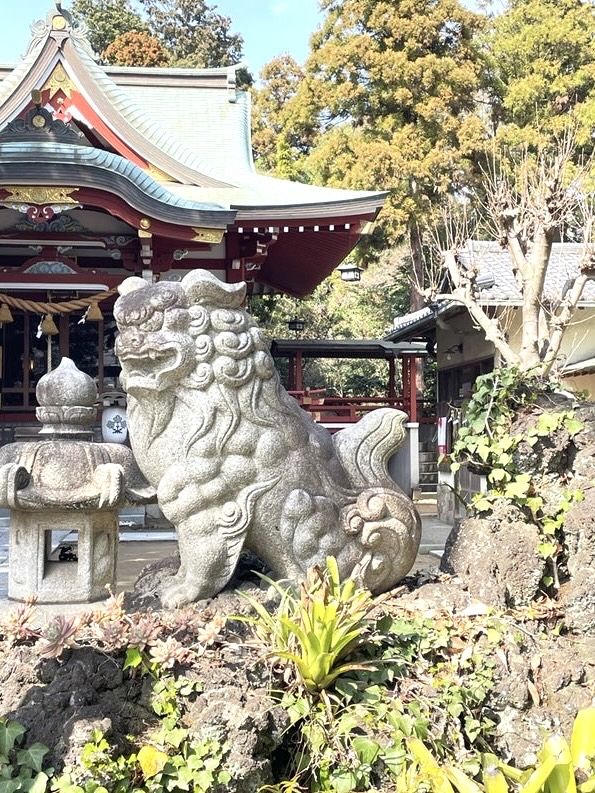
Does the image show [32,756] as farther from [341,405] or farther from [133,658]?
[341,405]

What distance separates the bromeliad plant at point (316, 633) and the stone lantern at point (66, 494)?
3.20 ft

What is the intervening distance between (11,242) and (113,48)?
804 inches

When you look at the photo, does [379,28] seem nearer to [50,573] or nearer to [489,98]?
[489,98]

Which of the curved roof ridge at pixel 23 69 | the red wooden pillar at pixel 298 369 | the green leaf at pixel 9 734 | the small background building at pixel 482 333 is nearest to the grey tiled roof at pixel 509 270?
the small background building at pixel 482 333

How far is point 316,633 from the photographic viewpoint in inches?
98.0

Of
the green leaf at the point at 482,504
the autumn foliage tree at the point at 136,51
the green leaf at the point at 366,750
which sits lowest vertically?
the green leaf at the point at 366,750

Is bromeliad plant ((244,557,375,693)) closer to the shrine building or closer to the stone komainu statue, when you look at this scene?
the stone komainu statue

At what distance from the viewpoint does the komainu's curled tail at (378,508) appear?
124 inches

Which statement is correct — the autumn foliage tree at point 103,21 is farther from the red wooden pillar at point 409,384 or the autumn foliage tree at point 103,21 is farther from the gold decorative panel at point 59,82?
the red wooden pillar at point 409,384

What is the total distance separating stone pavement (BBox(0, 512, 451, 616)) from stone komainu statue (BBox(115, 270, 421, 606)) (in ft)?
8.82

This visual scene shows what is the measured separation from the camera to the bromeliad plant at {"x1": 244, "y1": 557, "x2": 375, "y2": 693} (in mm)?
2480

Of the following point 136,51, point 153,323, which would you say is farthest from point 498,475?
point 136,51

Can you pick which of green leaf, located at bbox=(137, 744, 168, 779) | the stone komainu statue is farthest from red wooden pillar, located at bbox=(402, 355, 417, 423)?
green leaf, located at bbox=(137, 744, 168, 779)

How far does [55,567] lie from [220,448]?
1228 millimetres
